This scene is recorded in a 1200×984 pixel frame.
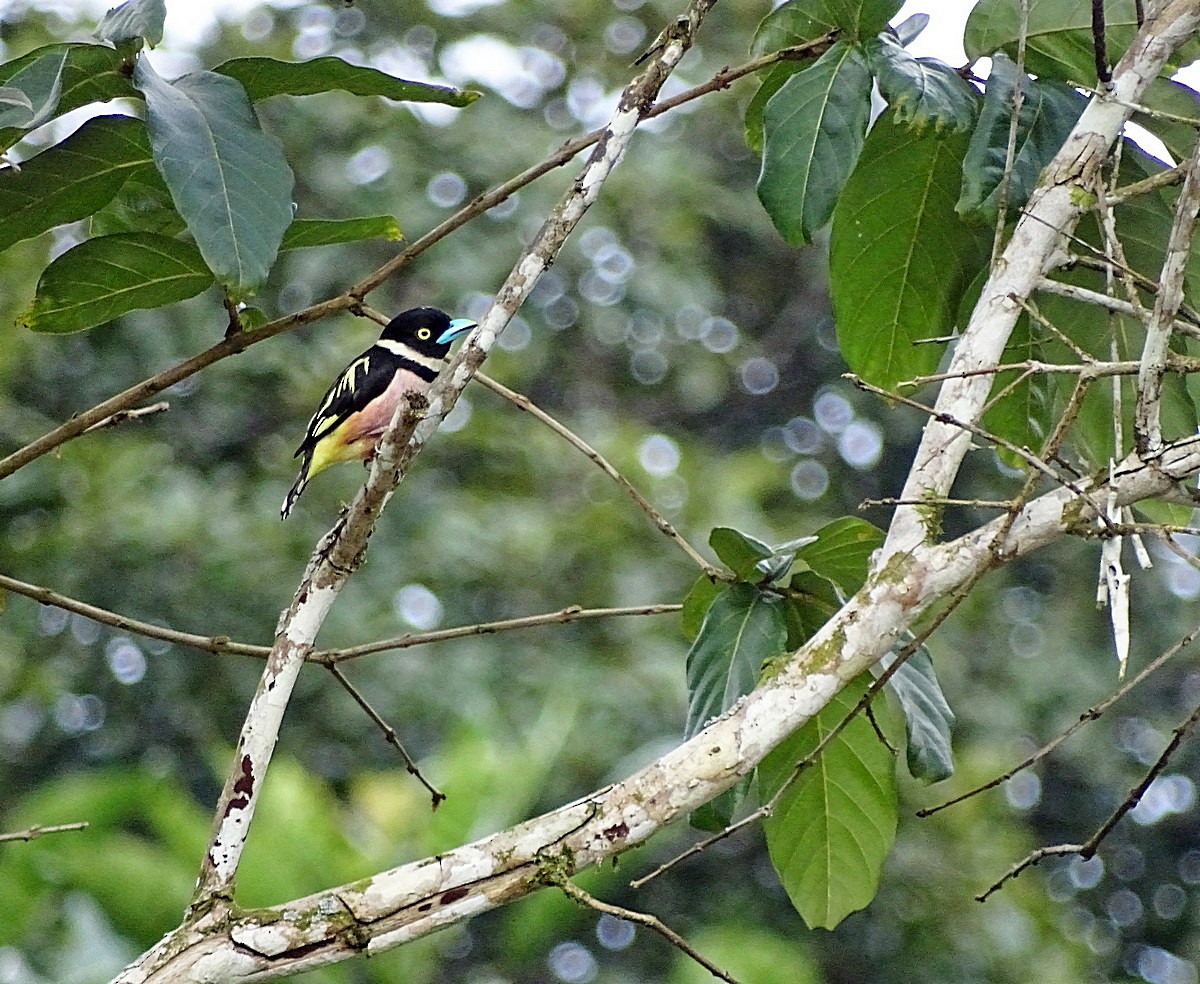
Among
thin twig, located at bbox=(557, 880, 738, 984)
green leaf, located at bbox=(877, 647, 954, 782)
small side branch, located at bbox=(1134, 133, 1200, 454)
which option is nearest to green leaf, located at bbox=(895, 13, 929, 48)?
small side branch, located at bbox=(1134, 133, 1200, 454)

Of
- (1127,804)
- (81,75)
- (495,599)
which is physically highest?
(81,75)

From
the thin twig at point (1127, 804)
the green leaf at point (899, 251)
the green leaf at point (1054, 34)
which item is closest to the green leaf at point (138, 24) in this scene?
the green leaf at point (899, 251)

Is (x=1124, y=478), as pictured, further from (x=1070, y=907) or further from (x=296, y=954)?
(x=1070, y=907)

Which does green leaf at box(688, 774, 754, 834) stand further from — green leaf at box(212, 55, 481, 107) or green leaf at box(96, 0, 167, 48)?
green leaf at box(96, 0, 167, 48)

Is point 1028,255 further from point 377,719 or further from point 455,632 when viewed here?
point 377,719

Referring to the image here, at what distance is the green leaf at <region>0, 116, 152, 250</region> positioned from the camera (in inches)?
74.7

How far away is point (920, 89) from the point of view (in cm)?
221

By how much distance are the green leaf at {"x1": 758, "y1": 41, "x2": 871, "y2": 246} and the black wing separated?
178 cm

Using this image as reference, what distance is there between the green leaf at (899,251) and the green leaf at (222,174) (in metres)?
1.06

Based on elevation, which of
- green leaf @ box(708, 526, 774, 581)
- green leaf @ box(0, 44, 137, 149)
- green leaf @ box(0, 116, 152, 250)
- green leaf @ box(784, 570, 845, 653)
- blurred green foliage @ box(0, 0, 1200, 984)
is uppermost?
green leaf @ box(0, 44, 137, 149)

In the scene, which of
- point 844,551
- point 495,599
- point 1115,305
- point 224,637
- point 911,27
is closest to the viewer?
point 1115,305

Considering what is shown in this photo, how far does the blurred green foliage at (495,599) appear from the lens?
5.99m

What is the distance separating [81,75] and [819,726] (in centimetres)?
137

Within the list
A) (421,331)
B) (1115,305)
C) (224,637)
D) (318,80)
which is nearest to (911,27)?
(1115,305)
